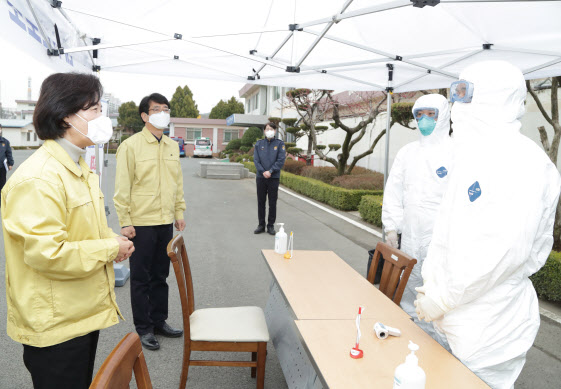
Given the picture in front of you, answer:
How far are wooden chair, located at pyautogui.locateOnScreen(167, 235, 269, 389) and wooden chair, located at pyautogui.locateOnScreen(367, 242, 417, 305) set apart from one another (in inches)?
37.5

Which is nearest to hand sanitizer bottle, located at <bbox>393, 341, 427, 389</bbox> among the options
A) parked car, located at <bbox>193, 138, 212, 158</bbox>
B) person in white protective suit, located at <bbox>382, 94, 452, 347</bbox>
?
person in white protective suit, located at <bbox>382, 94, 452, 347</bbox>

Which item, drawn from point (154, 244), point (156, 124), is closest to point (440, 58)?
point (156, 124)

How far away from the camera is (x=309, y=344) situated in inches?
71.6

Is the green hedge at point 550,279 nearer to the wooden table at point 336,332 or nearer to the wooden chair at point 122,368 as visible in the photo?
the wooden table at point 336,332

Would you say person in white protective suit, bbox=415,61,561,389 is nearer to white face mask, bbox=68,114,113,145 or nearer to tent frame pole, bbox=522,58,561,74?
white face mask, bbox=68,114,113,145

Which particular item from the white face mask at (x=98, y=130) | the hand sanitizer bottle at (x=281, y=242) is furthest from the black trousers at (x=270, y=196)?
the white face mask at (x=98, y=130)

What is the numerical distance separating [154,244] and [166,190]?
1.50ft

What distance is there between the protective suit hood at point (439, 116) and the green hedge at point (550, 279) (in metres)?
2.07

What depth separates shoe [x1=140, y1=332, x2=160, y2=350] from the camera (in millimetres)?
3229

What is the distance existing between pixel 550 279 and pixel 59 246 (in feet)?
16.0

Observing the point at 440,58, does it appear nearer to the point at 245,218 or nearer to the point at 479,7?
the point at 479,7

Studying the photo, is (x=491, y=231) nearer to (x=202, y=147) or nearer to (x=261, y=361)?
(x=261, y=361)

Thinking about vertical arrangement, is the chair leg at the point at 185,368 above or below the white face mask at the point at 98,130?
below

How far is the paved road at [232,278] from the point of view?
295 cm
